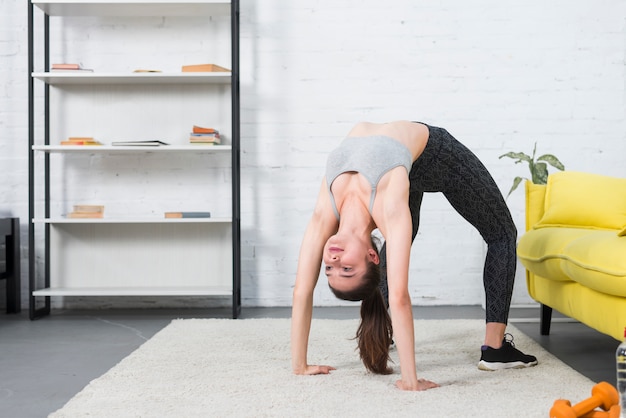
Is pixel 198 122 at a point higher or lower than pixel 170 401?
higher

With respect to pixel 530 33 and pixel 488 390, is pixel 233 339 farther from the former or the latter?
pixel 530 33

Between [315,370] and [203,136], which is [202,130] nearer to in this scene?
[203,136]

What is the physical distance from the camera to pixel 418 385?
204 cm

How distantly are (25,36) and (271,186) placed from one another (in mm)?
1668

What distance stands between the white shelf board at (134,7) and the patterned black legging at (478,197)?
5.68 ft

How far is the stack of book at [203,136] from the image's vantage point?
371 centimetres

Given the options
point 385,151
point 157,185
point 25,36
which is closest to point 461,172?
point 385,151

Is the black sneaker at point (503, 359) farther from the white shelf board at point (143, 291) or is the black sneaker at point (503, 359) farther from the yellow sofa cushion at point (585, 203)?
the white shelf board at point (143, 291)

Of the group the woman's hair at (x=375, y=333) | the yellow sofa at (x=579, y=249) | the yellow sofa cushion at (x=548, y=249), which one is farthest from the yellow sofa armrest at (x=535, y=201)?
the woman's hair at (x=375, y=333)

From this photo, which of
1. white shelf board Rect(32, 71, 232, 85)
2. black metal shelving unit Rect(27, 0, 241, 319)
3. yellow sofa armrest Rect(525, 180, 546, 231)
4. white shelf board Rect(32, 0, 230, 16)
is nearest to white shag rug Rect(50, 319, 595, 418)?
yellow sofa armrest Rect(525, 180, 546, 231)

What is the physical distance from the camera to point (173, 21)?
4.04 meters

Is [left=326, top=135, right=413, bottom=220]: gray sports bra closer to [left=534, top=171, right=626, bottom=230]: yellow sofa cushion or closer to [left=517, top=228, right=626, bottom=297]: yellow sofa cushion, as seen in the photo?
[left=517, top=228, right=626, bottom=297]: yellow sofa cushion

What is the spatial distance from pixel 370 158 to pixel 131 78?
2.06m

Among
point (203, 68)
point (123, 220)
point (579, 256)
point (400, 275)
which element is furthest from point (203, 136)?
point (579, 256)
